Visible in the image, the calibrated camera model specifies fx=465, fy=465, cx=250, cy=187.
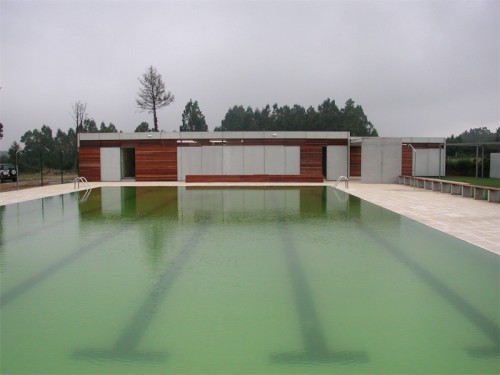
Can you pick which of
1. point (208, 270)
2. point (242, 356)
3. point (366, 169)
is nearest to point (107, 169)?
point (366, 169)

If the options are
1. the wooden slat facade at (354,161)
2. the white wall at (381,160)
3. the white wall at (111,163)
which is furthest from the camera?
the wooden slat facade at (354,161)

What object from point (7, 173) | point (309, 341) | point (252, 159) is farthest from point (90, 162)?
point (309, 341)

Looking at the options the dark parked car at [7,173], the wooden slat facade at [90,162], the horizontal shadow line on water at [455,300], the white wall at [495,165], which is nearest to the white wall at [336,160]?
the white wall at [495,165]

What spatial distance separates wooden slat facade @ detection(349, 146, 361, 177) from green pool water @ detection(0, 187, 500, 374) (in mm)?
20854

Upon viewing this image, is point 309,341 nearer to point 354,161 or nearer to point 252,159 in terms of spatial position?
point 252,159

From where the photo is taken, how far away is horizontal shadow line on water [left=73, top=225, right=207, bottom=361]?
12.2 feet

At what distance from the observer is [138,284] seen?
570 cm

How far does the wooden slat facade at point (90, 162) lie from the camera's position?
94.3 feet

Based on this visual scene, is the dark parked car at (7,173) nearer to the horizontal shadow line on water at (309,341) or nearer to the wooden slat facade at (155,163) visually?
the wooden slat facade at (155,163)

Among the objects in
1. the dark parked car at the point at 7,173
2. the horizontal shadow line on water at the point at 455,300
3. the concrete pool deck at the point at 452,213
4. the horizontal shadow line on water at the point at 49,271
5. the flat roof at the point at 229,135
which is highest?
the flat roof at the point at 229,135

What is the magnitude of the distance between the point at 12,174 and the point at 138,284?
92.2ft

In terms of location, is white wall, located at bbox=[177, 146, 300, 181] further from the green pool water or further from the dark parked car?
the green pool water

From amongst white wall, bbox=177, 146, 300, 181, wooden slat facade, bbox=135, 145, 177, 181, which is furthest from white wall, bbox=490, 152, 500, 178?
wooden slat facade, bbox=135, 145, 177, 181

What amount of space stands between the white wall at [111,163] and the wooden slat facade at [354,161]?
48.4 ft
